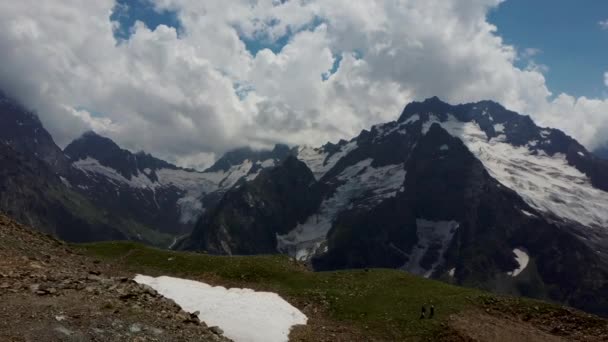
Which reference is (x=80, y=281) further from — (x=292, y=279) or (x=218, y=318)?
(x=292, y=279)

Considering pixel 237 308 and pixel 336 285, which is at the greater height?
pixel 336 285

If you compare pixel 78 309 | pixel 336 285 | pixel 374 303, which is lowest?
pixel 78 309

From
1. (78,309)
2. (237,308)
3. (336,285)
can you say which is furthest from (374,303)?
(78,309)

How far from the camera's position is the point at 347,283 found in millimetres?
56344

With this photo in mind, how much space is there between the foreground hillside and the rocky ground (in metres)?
12.7

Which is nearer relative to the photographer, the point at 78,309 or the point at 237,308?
the point at 78,309

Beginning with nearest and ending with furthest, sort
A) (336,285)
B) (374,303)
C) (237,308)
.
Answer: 1. (237,308)
2. (374,303)
3. (336,285)

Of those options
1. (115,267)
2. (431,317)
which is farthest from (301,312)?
(115,267)

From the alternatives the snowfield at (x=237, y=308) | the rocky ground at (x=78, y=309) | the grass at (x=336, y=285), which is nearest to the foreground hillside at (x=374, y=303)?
the grass at (x=336, y=285)

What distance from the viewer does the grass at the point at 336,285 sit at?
46.2 metres

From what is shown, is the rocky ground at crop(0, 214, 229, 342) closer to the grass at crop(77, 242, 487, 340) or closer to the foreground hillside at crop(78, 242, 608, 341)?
the foreground hillside at crop(78, 242, 608, 341)

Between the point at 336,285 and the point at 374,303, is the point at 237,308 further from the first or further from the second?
the point at 336,285

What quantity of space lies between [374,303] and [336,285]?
19.7ft

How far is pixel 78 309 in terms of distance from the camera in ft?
89.8
